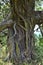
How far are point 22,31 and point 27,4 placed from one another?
0.26 metres

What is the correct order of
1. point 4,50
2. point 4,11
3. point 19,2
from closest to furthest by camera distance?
point 19,2, point 4,50, point 4,11

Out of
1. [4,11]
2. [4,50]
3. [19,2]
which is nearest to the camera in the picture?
[19,2]

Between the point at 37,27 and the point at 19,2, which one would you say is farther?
the point at 37,27

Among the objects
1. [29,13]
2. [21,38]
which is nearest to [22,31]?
[21,38]

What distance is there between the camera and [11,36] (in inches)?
77.0

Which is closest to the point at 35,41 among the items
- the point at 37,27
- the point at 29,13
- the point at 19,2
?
the point at 37,27

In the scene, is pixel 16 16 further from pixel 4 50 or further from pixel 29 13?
pixel 4 50

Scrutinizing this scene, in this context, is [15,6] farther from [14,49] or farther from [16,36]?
[14,49]

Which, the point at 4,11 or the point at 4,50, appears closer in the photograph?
the point at 4,50

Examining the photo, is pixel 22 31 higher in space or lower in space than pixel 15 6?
lower

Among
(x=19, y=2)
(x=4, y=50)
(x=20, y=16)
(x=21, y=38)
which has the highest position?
(x=19, y=2)

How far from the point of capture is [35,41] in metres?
2.04

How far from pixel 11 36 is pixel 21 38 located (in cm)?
10

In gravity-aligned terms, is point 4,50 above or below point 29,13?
below
